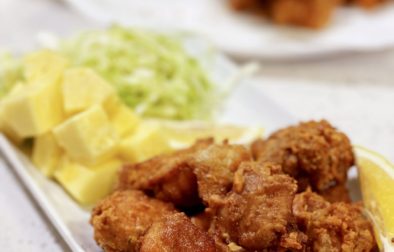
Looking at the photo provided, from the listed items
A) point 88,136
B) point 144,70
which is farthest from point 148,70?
point 88,136

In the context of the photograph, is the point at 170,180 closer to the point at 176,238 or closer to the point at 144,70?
the point at 176,238

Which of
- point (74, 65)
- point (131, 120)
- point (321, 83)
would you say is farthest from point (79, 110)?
point (321, 83)

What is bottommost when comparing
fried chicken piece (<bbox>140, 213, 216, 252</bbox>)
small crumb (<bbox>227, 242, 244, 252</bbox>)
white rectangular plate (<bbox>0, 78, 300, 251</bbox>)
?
white rectangular plate (<bbox>0, 78, 300, 251</bbox>)

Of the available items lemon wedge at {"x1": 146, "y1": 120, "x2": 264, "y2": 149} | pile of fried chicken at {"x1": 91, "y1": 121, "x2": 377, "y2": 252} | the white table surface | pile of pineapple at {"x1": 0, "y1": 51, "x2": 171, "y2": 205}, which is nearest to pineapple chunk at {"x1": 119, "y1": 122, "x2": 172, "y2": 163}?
pile of pineapple at {"x1": 0, "y1": 51, "x2": 171, "y2": 205}

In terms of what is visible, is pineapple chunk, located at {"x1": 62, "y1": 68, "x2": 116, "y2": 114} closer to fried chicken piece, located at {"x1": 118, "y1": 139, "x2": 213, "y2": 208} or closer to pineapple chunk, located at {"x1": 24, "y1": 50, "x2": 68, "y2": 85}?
pineapple chunk, located at {"x1": 24, "y1": 50, "x2": 68, "y2": 85}

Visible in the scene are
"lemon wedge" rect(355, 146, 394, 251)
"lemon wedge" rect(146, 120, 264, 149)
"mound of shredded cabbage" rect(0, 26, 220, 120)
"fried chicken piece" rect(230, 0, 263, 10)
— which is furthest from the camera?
"fried chicken piece" rect(230, 0, 263, 10)

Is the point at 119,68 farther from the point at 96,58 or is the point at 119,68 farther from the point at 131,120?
the point at 131,120
